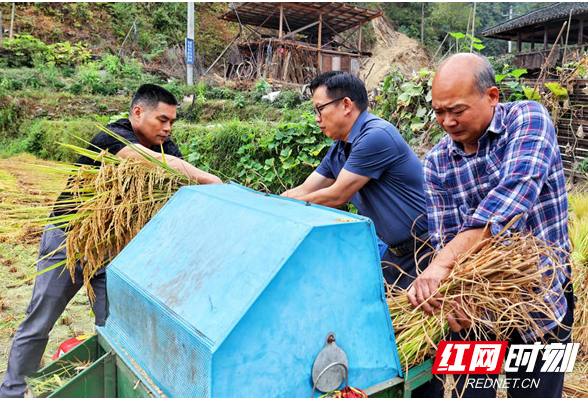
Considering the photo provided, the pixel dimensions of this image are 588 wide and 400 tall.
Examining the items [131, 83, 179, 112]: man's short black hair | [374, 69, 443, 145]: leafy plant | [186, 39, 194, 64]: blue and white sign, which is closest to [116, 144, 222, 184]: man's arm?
[131, 83, 179, 112]: man's short black hair

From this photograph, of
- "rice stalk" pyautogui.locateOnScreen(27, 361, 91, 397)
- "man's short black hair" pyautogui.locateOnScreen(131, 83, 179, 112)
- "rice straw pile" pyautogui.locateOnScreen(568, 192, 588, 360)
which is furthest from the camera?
"rice straw pile" pyautogui.locateOnScreen(568, 192, 588, 360)

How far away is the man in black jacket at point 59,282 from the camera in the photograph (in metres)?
2.32

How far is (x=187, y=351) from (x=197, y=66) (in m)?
19.9

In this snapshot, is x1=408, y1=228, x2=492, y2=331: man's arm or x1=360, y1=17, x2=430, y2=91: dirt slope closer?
x1=408, y1=228, x2=492, y2=331: man's arm

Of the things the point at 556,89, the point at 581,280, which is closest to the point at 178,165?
the point at 581,280

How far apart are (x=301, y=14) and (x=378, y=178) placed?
16.5 m

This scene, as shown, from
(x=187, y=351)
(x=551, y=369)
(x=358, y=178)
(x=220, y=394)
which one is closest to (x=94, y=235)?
(x=187, y=351)

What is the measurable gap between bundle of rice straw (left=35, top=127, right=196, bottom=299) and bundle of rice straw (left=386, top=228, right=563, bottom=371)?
129 centimetres

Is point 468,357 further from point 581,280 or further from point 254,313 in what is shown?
point 581,280

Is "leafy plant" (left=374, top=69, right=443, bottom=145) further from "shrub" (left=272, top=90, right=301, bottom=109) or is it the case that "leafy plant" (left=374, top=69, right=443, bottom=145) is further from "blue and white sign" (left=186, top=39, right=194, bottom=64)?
"blue and white sign" (left=186, top=39, right=194, bottom=64)

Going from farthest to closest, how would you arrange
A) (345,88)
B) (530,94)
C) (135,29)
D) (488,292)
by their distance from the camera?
(135,29), (530,94), (345,88), (488,292)

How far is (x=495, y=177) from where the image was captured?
155 cm

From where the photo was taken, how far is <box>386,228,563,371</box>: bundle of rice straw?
1.34 metres

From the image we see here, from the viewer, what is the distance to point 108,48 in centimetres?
1842
